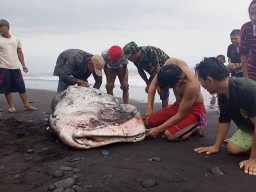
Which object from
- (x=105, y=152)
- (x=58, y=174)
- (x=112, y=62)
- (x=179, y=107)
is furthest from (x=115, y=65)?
(x=58, y=174)

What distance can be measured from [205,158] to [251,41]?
2.23 meters

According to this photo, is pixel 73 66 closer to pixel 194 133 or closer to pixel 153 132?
pixel 153 132

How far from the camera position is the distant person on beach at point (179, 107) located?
412 centimetres

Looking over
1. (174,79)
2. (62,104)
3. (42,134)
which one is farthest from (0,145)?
(174,79)

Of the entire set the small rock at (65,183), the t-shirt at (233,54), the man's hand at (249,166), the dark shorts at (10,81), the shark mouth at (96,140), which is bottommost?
the small rock at (65,183)

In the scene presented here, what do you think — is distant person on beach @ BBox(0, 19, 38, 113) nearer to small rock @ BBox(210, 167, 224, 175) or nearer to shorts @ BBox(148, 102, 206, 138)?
shorts @ BBox(148, 102, 206, 138)

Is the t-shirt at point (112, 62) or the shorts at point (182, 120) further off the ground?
the t-shirt at point (112, 62)

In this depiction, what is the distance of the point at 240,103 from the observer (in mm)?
3584

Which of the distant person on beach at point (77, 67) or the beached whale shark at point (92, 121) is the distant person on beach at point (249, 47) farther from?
the distant person on beach at point (77, 67)

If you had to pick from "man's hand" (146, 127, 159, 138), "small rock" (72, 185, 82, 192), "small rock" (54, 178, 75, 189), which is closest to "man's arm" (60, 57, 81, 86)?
"man's hand" (146, 127, 159, 138)

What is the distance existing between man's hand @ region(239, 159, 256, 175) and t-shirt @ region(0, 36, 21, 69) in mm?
5139

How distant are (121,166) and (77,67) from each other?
296 centimetres

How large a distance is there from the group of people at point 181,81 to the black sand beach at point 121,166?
0.24 metres

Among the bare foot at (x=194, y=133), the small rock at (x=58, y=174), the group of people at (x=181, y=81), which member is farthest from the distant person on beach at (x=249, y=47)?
the small rock at (x=58, y=174)
